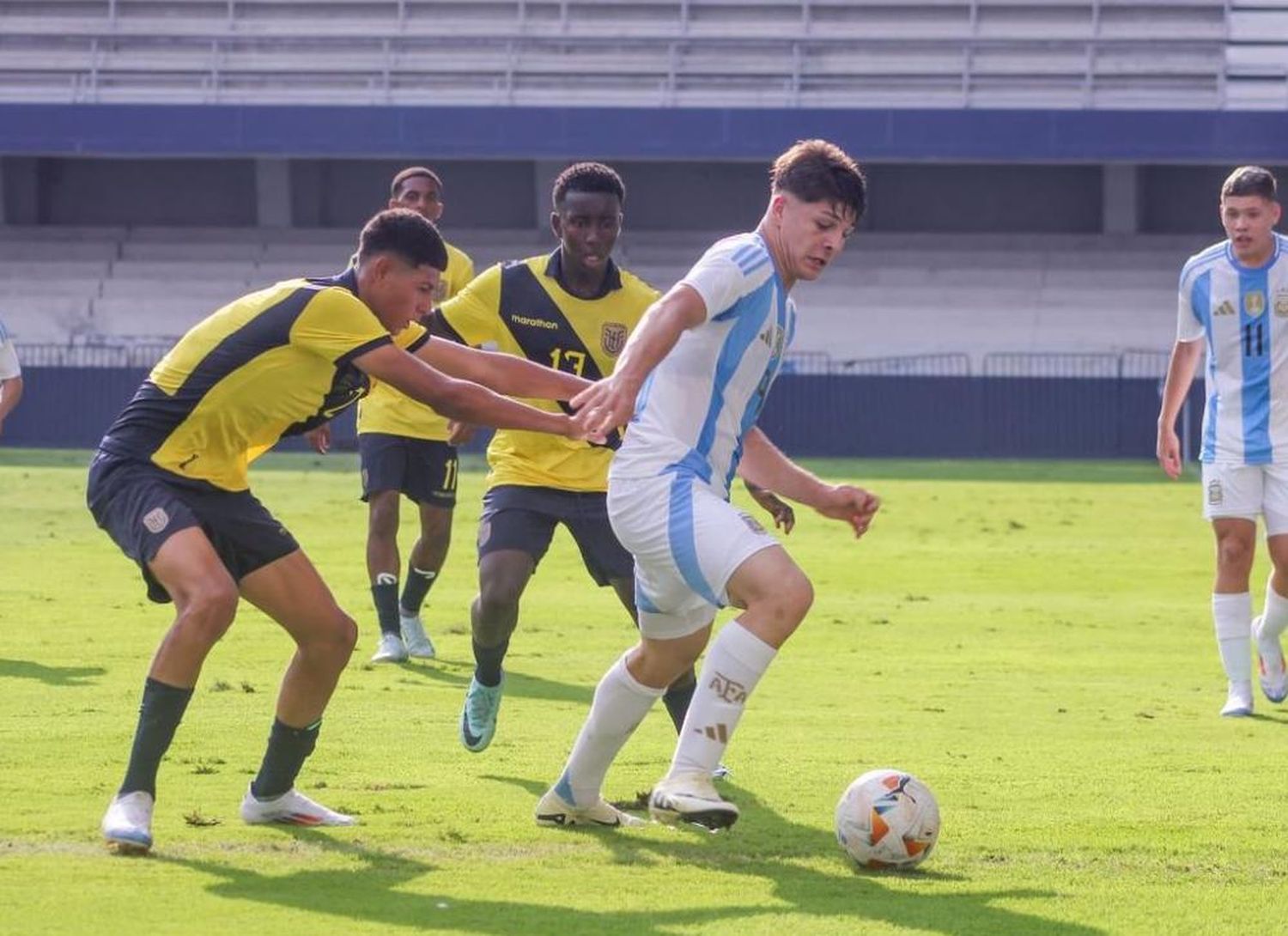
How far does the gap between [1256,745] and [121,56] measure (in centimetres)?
3595

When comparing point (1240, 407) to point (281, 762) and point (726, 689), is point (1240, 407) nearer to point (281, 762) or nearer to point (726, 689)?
point (726, 689)

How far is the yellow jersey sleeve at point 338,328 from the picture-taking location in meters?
6.93

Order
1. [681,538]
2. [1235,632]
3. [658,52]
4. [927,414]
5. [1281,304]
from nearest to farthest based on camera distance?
[681,538] → [1281,304] → [1235,632] → [927,414] → [658,52]

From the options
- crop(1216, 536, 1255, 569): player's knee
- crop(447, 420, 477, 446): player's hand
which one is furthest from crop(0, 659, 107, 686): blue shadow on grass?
crop(1216, 536, 1255, 569): player's knee

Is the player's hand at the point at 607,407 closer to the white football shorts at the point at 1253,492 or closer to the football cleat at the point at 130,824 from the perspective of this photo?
the football cleat at the point at 130,824

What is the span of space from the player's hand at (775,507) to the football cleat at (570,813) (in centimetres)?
111

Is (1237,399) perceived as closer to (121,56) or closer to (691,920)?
(691,920)

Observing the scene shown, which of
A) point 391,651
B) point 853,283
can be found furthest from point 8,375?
point 853,283

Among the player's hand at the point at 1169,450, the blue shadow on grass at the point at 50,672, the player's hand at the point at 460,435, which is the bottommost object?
the blue shadow on grass at the point at 50,672

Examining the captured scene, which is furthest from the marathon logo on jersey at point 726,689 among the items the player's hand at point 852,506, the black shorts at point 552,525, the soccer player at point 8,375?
the soccer player at point 8,375

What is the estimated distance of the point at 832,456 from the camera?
3531 cm

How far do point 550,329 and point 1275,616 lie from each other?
4.29 m

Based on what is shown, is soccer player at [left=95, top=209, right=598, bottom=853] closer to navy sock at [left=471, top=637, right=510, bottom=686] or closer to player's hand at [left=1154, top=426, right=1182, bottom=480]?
navy sock at [left=471, top=637, right=510, bottom=686]

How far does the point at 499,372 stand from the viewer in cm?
768
